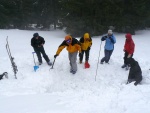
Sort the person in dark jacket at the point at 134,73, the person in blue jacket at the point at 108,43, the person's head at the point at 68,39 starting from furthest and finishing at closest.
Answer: the person in blue jacket at the point at 108,43
the person's head at the point at 68,39
the person in dark jacket at the point at 134,73

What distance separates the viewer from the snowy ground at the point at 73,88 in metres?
7.69

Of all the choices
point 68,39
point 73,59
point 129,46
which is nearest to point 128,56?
point 129,46

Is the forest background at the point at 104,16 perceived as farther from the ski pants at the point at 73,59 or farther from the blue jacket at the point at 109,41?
the ski pants at the point at 73,59

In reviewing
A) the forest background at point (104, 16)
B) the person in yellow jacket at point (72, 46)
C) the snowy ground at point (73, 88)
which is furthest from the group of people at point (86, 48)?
the forest background at point (104, 16)

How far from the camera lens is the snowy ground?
769cm

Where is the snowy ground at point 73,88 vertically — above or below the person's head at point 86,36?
below

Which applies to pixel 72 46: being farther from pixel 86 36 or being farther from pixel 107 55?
pixel 107 55

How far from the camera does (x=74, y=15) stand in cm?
1998

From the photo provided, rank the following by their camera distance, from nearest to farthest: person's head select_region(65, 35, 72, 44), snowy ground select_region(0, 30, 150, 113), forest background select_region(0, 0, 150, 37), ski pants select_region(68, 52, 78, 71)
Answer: snowy ground select_region(0, 30, 150, 113)
person's head select_region(65, 35, 72, 44)
ski pants select_region(68, 52, 78, 71)
forest background select_region(0, 0, 150, 37)

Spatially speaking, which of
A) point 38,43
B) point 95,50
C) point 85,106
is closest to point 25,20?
point 95,50

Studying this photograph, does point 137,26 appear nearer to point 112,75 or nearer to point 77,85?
point 112,75

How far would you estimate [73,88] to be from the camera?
35.2 feet

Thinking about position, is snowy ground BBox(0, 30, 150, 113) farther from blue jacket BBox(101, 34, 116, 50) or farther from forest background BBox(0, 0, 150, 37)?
forest background BBox(0, 0, 150, 37)

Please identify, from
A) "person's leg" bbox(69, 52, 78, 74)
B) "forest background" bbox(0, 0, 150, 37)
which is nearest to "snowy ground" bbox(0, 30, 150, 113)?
"person's leg" bbox(69, 52, 78, 74)
